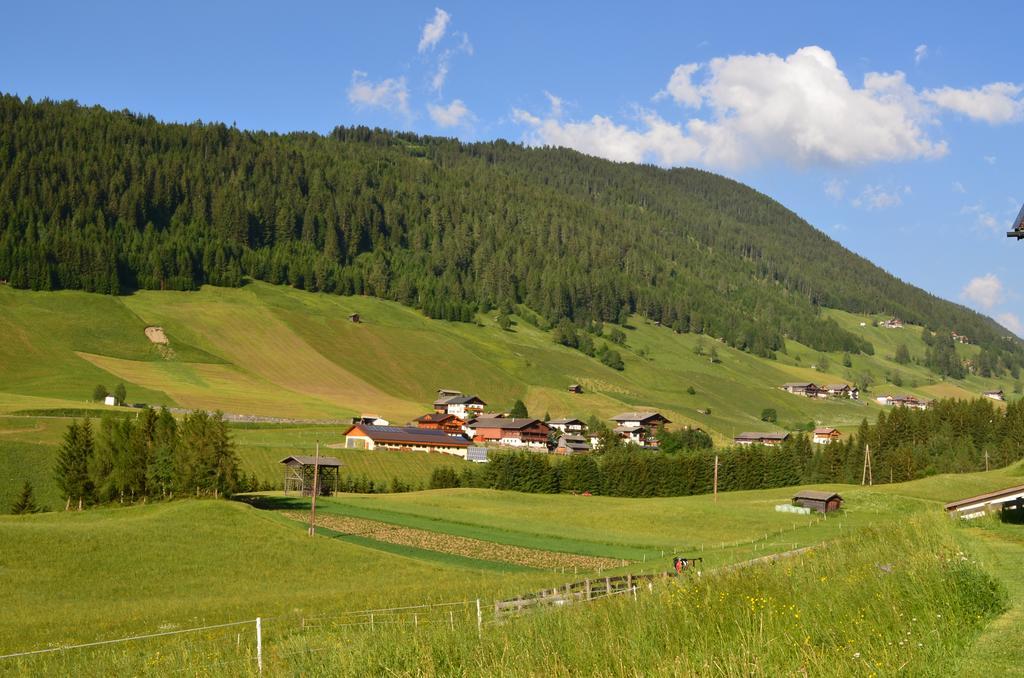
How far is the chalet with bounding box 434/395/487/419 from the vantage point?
181 meters

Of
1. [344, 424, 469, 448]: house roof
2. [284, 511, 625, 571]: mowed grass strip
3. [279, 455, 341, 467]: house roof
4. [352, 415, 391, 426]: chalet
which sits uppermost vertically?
[352, 415, 391, 426]: chalet

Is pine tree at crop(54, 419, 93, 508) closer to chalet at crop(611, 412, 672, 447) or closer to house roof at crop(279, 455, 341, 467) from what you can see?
house roof at crop(279, 455, 341, 467)

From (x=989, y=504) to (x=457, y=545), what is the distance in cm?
3819

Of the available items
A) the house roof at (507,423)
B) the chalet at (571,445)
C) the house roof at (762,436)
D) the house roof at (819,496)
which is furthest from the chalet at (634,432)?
the house roof at (819,496)

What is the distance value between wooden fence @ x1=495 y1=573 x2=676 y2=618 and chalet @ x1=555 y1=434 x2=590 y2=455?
126m

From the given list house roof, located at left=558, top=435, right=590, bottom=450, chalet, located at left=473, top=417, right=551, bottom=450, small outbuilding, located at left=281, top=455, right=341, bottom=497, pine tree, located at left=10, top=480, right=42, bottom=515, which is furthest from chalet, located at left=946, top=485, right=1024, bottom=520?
house roof, located at left=558, top=435, right=590, bottom=450

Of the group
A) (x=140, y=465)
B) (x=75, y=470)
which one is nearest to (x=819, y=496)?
(x=140, y=465)

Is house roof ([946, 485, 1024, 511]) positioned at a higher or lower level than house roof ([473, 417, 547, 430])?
lower

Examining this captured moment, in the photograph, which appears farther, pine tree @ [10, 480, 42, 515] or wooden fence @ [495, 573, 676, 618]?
pine tree @ [10, 480, 42, 515]

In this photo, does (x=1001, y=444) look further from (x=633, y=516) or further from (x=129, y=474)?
(x=129, y=474)

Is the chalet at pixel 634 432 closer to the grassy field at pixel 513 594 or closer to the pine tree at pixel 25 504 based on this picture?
the grassy field at pixel 513 594

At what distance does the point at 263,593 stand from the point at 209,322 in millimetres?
159934

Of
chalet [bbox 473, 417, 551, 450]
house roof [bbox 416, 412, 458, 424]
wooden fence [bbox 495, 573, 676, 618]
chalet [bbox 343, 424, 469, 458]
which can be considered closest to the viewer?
wooden fence [bbox 495, 573, 676, 618]

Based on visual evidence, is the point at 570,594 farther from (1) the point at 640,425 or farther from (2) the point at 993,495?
(1) the point at 640,425
